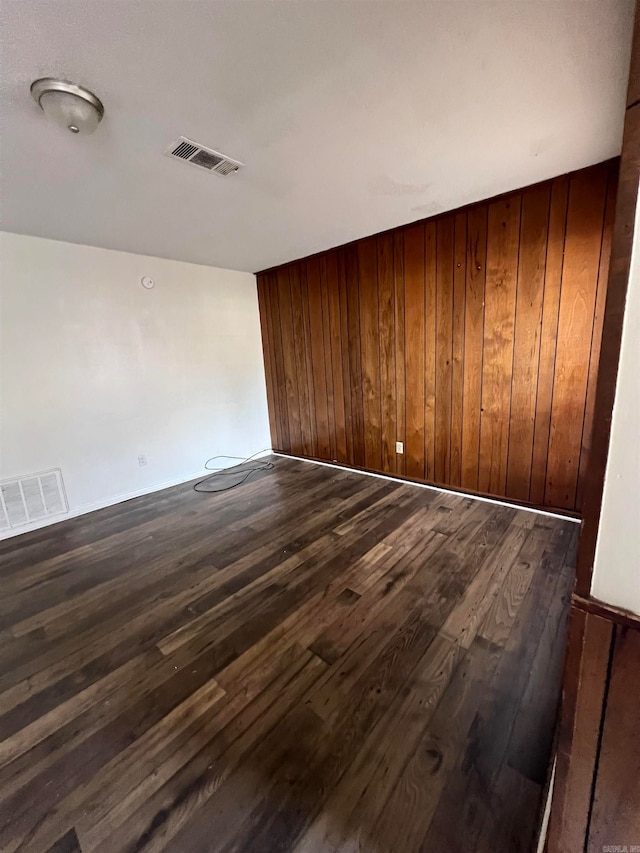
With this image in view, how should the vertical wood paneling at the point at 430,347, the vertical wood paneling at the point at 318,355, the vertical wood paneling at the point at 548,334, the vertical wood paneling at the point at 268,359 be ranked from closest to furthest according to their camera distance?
1. the vertical wood paneling at the point at 548,334
2. the vertical wood paneling at the point at 430,347
3. the vertical wood paneling at the point at 318,355
4. the vertical wood paneling at the point at 268,359

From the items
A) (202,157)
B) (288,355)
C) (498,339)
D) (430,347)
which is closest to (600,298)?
(498,339)

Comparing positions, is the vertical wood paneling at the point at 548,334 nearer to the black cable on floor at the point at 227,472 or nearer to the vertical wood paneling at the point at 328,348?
the vertical wood paneling at the point at 328,348

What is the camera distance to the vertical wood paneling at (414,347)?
300 centimetres

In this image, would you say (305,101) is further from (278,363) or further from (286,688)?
(278,363)

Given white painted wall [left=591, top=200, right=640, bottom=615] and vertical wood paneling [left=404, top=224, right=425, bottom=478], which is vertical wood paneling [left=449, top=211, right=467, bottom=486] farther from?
white painted wall [left=591, top=200, right=640, bottom=615]

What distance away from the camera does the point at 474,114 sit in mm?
1623

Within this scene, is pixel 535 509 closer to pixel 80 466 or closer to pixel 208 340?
pixel 208 340

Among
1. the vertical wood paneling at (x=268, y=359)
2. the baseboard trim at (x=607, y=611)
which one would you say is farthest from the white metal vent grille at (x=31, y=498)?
the baseboard trim at (x=607, y=611)

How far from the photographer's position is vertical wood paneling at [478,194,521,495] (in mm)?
2537

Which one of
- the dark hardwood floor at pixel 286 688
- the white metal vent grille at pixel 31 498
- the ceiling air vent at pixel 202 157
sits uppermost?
the ceiling air vent at pixel 202 157

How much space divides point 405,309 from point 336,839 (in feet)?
10.5

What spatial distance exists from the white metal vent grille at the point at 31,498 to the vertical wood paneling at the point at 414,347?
3.18 meters

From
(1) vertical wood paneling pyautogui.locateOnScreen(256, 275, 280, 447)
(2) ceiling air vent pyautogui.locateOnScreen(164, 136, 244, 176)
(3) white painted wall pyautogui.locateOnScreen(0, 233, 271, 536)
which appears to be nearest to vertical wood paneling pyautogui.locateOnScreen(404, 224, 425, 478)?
(2) ceiling air vent pyautogui.locateOnScreen(164, 136, 244, 176)

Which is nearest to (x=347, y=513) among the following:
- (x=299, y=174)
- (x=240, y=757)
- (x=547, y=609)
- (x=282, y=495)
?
(x=282, y=495)
